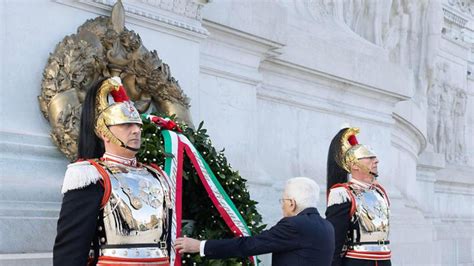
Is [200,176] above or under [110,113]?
under

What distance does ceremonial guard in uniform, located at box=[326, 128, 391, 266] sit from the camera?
20.4 feet

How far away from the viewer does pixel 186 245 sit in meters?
4.79

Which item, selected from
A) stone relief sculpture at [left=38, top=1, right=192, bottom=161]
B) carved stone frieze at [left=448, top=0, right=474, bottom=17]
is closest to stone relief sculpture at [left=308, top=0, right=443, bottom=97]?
carved stone frieze at [left=448, top=0, right=474, bottom=17]

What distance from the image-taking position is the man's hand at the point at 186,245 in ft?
15.7

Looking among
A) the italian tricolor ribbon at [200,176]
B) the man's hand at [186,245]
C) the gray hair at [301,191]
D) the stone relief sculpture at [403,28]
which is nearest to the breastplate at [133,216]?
the man's hand at [186,245]

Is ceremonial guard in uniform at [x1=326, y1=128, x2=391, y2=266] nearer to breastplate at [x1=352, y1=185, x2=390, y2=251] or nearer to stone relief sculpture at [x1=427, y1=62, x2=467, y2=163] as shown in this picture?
breastplate at [x1=352, y1=185, x2=390, y2=251]

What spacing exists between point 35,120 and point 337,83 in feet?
17.8

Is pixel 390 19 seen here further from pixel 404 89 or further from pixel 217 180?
pixel 217 180

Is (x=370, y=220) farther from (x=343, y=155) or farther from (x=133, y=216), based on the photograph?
(x=133, y=216)

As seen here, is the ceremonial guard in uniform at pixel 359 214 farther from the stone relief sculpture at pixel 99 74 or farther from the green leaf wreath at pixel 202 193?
the stone relief sculpture at pixel 99 74

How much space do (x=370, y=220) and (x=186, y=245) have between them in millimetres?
2034

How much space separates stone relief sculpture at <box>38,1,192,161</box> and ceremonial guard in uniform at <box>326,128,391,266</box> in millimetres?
1329

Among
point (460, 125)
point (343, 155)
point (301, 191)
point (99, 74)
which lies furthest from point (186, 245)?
point (460, 125)

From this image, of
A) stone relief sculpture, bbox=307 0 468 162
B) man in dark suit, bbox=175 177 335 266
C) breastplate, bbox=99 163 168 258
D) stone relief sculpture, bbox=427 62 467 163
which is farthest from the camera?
stone relief sculpture, bbox=427 62 467 163
